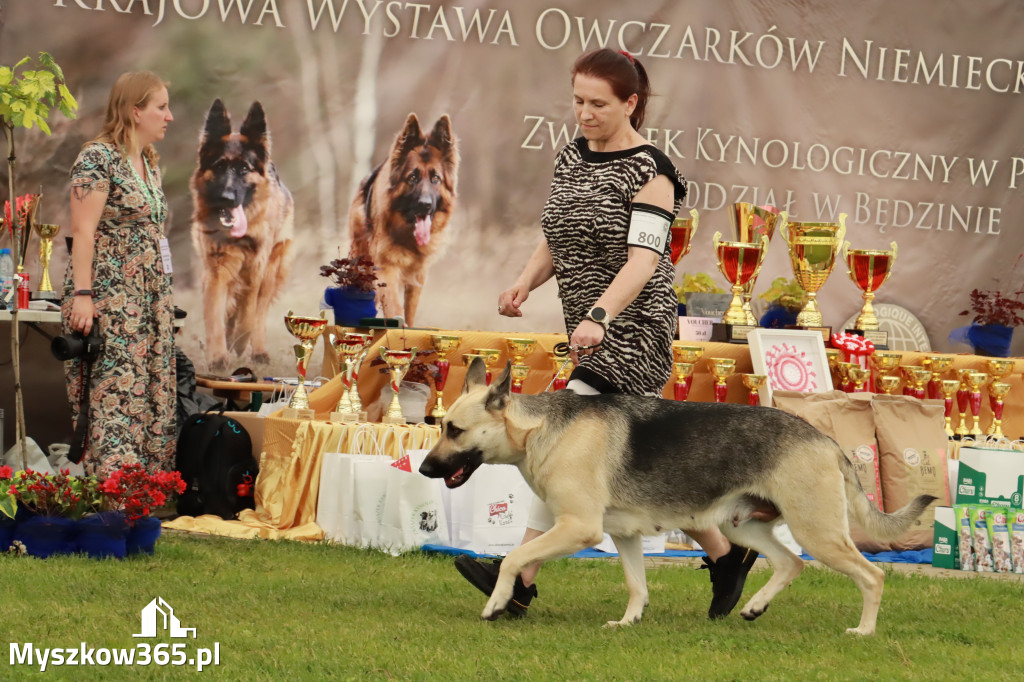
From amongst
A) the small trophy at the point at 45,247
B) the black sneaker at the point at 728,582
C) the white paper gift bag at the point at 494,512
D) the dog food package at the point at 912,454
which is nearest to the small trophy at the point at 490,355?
the white paper gift bag at the point at 494,512

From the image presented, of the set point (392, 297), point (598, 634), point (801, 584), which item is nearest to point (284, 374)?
point (392, 297)

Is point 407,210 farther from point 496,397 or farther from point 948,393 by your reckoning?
point 496,397

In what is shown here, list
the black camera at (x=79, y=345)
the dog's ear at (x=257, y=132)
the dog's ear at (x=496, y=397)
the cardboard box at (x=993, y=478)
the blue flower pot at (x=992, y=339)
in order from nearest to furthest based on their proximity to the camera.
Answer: the dog's ear at (x=496, y=397) < the black camera at (x=79, y=345) < the cardboard box at (x=993, y=478) < the blue flower pot at (x=992, y=339) < the dog's ear at (x=257, y=132)

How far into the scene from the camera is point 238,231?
8.21m

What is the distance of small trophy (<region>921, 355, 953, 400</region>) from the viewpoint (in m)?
6.97

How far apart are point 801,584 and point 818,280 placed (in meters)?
2.35

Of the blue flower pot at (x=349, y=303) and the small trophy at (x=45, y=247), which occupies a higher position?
the small trophy at (x=45, y=247)

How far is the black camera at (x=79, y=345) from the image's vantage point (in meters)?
5.39

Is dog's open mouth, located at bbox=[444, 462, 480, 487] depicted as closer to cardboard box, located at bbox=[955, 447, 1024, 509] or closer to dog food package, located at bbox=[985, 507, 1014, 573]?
dog food package, located at bbox=[985, 507, 1014, 573]

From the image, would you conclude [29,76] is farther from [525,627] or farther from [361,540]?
[525,627]

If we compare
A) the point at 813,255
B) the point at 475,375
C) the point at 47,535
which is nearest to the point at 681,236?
the point at 813,255

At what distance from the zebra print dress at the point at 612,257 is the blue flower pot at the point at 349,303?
2.46 m

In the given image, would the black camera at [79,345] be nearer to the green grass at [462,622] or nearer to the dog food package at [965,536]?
the green grass at [462,622]

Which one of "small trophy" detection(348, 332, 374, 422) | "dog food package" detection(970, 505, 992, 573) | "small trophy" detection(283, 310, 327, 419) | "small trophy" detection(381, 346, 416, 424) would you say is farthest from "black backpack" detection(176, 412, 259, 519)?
"dog food package" detection(970, 505, 992, 573)
